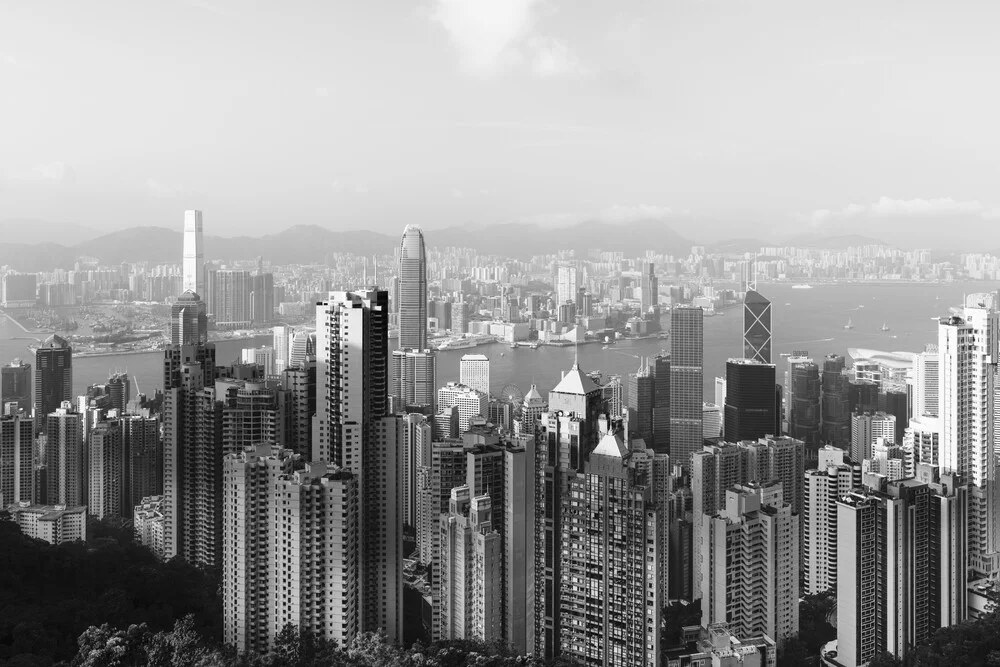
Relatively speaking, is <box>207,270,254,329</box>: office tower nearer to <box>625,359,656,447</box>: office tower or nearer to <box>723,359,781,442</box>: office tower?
<box>625,359,656,447</box>: office tower

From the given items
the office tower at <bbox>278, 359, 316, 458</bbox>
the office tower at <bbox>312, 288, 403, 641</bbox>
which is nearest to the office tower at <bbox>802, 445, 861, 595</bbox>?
the office tower at <bbox>312, 288, 403, 641</bbox>

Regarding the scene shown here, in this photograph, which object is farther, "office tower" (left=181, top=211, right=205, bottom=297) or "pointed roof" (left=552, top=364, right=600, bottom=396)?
"office tower" (left=181, top=211, right=205, bottom=297)

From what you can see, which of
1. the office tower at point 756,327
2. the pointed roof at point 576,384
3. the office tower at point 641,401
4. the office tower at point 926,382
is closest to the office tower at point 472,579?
the pointed roof at point 576,384

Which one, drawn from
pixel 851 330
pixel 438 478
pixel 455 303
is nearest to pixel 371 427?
pixel 438 478

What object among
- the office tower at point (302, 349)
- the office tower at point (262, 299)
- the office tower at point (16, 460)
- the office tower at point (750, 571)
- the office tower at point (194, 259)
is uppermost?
the office tower at point (194, 259)

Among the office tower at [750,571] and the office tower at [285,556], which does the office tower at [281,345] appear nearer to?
the office tower at [285,556]

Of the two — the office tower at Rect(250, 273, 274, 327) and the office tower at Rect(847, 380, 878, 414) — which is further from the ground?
the office tower at Rect(250, 273, 274, 327)

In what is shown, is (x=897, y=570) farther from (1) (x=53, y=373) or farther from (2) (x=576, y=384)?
(1) (x=53, y=373)

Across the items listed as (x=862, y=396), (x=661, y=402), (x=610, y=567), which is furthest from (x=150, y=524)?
(x=862, y=396)
